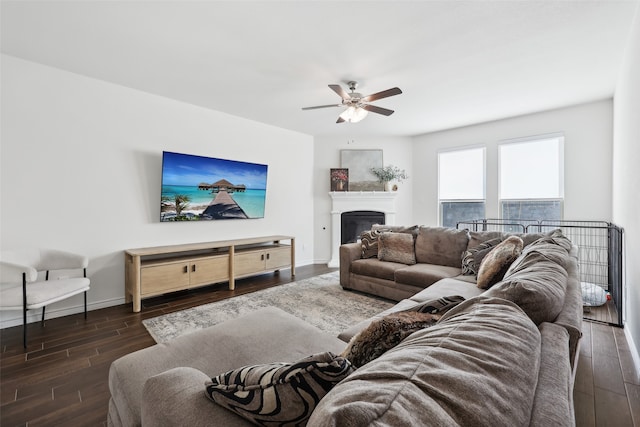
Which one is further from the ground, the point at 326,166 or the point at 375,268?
the point at 326,166

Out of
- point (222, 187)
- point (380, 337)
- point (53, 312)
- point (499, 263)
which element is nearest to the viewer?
point (380, 337)

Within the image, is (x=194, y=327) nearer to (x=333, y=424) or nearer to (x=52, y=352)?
(x=52, y=352)

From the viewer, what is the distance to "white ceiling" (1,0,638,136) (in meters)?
2.15

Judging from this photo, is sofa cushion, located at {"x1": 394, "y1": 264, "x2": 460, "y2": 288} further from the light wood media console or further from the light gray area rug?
the light wood media console

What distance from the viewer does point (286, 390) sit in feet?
2.21

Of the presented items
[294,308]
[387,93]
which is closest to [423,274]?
[294,308]

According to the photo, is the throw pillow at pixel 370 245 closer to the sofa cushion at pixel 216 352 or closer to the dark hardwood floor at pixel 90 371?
the dark hardwood floor at pixel 90 371

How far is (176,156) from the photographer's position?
3752 millimetres

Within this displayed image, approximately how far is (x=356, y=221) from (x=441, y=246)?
2.59m

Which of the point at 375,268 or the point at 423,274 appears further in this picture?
the point at 375,268

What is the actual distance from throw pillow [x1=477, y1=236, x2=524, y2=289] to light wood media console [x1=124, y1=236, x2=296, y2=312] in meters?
3.01

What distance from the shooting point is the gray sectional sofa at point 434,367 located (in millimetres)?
508

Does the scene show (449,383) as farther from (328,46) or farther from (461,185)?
(461,185)

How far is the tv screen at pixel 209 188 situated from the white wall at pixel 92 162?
172mm
